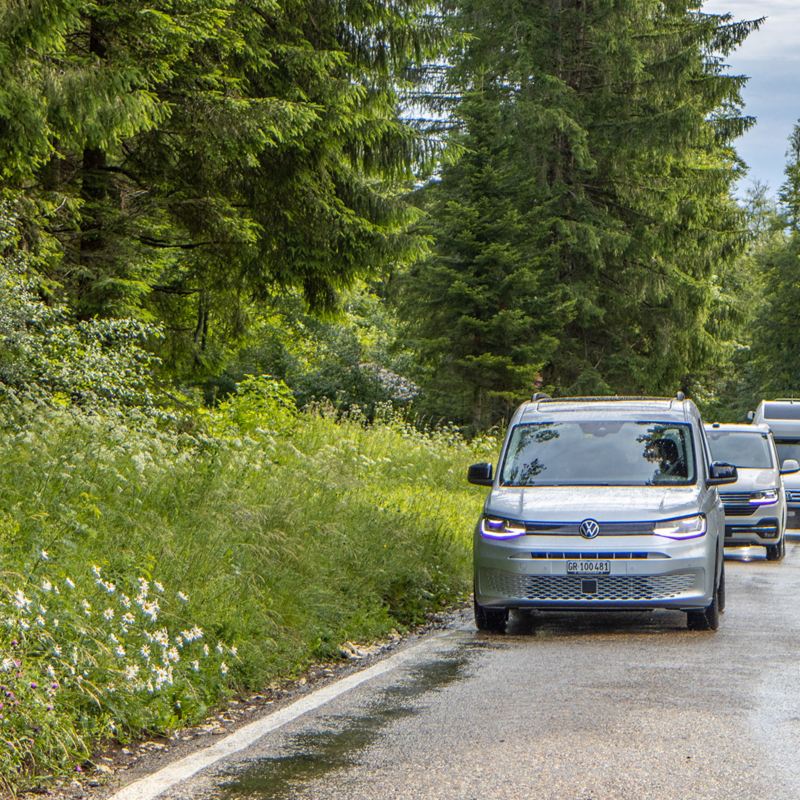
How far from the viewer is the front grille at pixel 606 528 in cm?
1048

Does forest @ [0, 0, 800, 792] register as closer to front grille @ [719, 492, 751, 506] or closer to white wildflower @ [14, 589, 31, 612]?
white wildflower @ [14, 589, 31, 612]

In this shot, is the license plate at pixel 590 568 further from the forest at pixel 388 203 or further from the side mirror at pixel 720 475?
the forest at pixel 388 203

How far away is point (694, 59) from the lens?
3816cm

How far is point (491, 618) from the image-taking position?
35.3 feet

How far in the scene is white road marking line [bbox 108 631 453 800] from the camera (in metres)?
5.66

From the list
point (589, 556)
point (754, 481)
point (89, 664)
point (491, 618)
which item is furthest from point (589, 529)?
point (754, 481)

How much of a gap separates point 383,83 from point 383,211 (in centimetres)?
172

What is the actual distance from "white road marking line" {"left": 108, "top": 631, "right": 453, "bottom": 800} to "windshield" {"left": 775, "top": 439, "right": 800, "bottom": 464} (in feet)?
71.7

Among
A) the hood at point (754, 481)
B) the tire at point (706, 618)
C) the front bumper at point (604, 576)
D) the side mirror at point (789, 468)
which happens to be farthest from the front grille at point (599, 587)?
the side mirror at point (789, 468)

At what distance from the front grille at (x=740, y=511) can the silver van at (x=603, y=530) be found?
7.62 meters

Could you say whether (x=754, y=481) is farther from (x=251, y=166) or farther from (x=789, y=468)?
(x=251, y=166)

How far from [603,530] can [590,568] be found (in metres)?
0.33

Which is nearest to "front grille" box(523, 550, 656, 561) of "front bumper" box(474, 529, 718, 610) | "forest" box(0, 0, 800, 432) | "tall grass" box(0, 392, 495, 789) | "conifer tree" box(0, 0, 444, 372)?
"front bumper" box(474, 529, 718, 610)

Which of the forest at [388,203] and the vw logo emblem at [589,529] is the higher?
the forest at [388,203]
